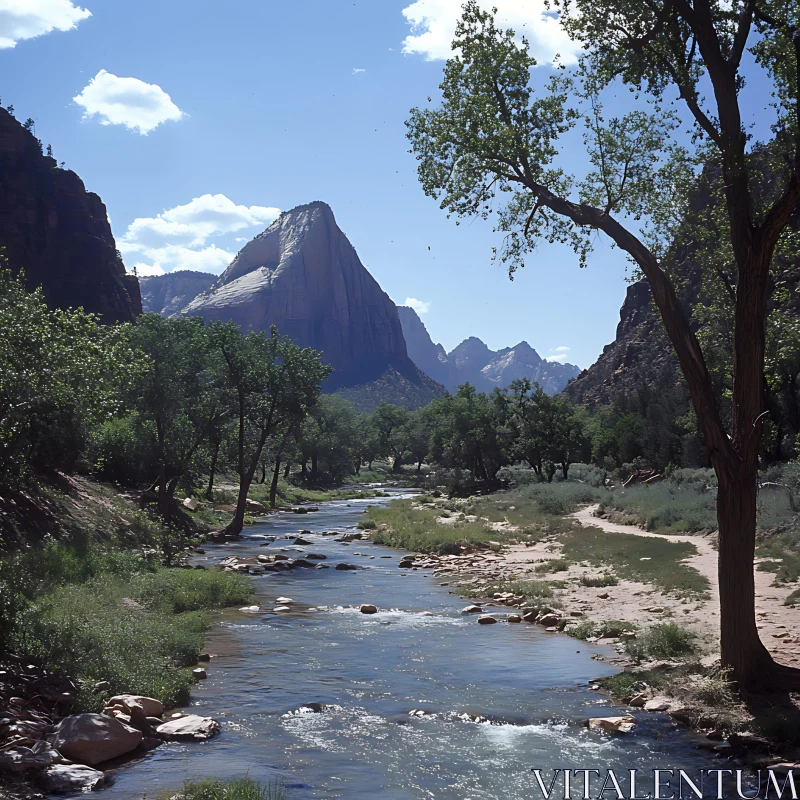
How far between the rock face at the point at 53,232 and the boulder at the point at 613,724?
9993 centimetres

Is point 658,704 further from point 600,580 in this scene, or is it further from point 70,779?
point 600,580

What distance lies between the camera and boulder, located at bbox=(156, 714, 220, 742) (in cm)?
984

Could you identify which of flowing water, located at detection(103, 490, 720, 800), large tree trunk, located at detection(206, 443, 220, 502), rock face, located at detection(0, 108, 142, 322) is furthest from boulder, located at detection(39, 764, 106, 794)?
rock face, located at detection(0, 108, 142, 322)

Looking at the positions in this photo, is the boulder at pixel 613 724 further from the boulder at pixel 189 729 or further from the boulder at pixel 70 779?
the boulder at pixel 70 779

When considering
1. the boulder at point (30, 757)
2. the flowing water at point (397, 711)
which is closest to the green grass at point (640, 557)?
the flowing water at point (397, 711)

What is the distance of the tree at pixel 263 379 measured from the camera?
3550 centimetres

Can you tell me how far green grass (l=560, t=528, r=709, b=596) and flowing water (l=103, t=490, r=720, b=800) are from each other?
476 centimetres

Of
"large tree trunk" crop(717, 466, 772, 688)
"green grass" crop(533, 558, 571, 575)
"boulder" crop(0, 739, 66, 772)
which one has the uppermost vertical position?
"large tree trunk" crop(717, 466, 772, 688)

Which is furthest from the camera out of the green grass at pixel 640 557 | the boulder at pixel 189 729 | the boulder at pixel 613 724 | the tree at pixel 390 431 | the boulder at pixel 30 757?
the tree at pixel 390 431

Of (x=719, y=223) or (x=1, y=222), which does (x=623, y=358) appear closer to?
(x=1, y=222)

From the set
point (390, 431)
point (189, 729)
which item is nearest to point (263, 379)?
point (189, 729)

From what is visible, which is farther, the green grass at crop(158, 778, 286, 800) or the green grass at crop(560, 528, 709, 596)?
the green grass at crop(560, 528, 709, 596)

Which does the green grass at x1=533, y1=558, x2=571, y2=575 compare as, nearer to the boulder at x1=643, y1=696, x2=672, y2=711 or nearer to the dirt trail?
the dirt trail

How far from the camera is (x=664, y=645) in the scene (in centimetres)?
1332
